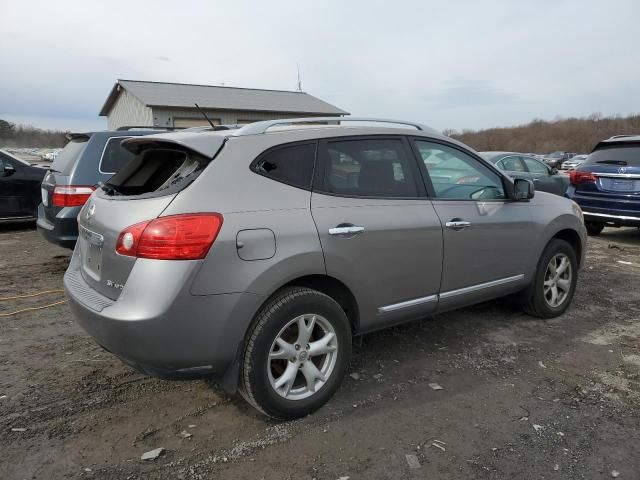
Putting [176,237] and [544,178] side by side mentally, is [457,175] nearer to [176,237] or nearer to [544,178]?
[176,237]

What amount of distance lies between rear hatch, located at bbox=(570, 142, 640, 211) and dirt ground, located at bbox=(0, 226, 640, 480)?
14.1ft

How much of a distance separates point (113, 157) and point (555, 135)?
312 ft

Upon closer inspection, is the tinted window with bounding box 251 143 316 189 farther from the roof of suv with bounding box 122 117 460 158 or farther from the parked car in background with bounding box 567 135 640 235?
the parked car in background with bounding box 567 135 640 235

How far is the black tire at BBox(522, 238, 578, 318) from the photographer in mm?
4449

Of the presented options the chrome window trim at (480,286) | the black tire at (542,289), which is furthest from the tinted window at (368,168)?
the black tire at (542,289)

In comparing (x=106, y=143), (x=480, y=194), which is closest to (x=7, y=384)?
(x=106, y=143)

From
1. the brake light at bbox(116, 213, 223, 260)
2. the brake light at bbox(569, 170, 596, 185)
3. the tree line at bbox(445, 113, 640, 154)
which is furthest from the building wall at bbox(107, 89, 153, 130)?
the tree line at bbox(445, 113, 640, 154)

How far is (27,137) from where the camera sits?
64.4 m

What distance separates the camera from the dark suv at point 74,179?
17.9ft

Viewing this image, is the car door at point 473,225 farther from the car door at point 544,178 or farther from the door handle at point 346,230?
the car door at point 544,178

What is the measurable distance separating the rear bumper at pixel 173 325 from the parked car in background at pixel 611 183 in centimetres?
737

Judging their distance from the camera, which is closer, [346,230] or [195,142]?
[195,142]

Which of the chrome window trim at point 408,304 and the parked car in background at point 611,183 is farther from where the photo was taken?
the parked car in background at point 611,183

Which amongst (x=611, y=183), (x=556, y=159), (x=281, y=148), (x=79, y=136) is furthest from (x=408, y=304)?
(x=556, y=159)
